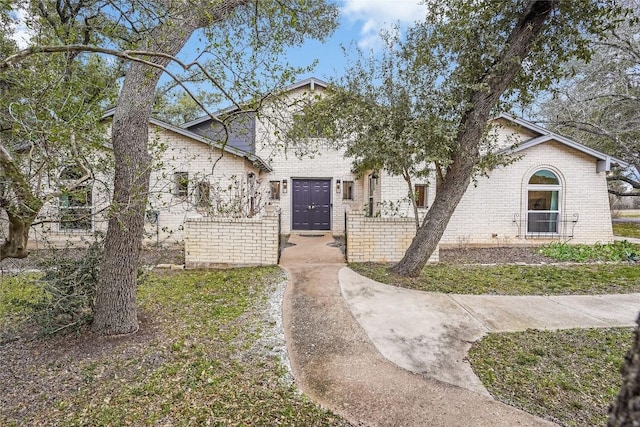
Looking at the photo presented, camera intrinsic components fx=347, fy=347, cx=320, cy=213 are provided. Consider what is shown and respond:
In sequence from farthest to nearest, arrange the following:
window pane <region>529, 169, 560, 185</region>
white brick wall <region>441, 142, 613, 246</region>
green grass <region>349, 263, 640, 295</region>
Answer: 1. window pane <region>529, 169, 560, 185</region>
2. white brick wall <region>441, 142, 613, 246</region>
3. green grass <region>349, 263, 640, 295</region>

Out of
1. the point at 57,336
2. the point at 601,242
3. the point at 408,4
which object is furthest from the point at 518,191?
the point at 57,336

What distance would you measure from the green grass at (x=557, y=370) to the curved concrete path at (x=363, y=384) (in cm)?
26

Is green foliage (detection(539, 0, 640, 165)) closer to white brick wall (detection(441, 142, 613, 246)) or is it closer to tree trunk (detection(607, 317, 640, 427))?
white brick wall (detection(441, 142, 613, 246))

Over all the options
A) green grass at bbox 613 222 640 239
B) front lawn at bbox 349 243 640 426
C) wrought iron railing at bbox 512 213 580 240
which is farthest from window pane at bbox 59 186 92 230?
green grass at bbox 613 222 640 239

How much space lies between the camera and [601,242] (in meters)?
10.9

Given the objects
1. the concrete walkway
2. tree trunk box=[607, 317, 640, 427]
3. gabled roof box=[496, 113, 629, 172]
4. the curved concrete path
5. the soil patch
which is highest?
gabled roof box=[496, 113, 629, 172]

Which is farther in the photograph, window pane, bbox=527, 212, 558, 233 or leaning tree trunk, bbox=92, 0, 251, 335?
window pane, bbox=527, 212, 558, 233

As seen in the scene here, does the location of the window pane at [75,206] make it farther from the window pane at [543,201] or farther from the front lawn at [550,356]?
the window pane at [543,201]

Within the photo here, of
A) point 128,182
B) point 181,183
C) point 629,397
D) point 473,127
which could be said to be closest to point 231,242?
point 181,183

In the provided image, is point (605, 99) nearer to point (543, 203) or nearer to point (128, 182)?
point (543, 203)

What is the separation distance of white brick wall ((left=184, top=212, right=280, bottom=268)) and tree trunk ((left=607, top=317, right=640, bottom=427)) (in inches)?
280

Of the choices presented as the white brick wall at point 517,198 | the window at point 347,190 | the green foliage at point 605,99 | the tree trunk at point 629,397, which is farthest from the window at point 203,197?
the green foliage at point 605,99

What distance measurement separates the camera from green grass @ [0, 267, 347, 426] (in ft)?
8.86

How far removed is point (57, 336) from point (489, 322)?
5.35m
